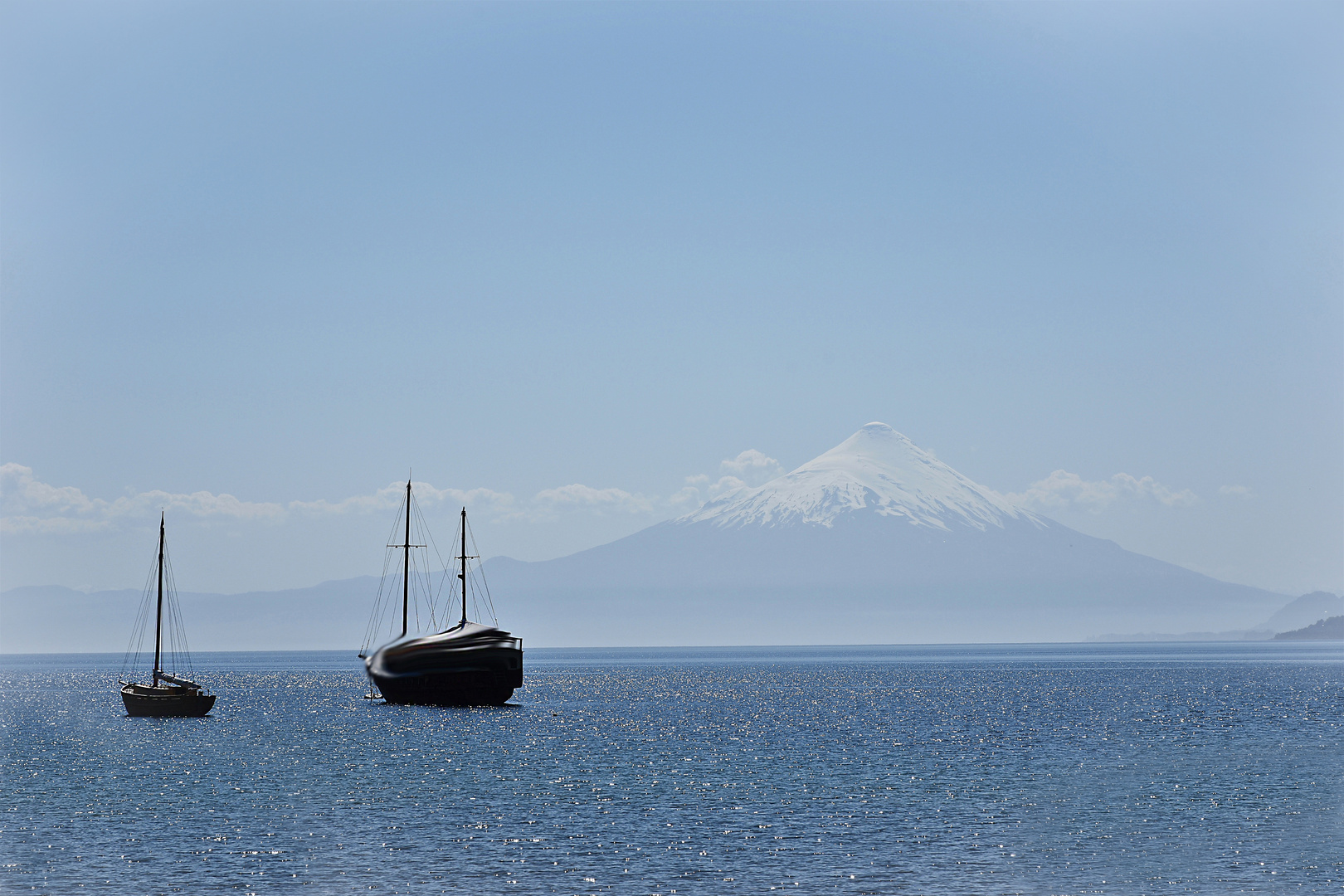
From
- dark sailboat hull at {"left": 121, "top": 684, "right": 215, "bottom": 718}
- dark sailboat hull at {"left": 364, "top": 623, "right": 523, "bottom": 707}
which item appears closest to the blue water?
dark sailboat hull at {"left": 121, "top": 684, "right": 215, "bottom": 718}

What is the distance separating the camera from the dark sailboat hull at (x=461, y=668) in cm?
12700

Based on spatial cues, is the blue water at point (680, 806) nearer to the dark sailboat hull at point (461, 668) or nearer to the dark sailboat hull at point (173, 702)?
the dark sailboat hull at point (173, 702)

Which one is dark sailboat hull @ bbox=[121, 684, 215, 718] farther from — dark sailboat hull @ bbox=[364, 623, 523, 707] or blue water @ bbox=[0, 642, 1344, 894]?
dark sailboat hull @ bbox=[364, 623, 523, 707]

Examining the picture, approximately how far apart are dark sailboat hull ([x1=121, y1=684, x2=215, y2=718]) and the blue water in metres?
4.90

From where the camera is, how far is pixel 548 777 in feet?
232

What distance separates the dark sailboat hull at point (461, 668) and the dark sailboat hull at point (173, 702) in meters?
18.8

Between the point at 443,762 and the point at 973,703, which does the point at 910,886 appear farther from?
the point at 973,703

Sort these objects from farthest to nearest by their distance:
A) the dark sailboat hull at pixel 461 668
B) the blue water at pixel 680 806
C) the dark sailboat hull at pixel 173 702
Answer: the dark sailboat hull at pixel 461 668, the dark sailboat hull at pixel 173 702, the blue water at pixel 680 806

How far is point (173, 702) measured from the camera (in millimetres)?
119500

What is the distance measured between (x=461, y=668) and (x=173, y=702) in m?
25.3

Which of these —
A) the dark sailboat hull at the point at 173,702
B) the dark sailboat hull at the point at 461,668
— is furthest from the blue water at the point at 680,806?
the dark sailboat hull at the point at 461,668

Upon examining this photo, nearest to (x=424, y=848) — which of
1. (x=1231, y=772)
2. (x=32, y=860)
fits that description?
(x=32, y=860)

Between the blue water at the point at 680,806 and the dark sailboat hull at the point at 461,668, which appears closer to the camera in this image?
the blue water at the point at 680,806

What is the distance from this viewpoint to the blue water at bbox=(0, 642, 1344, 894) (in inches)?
1737
